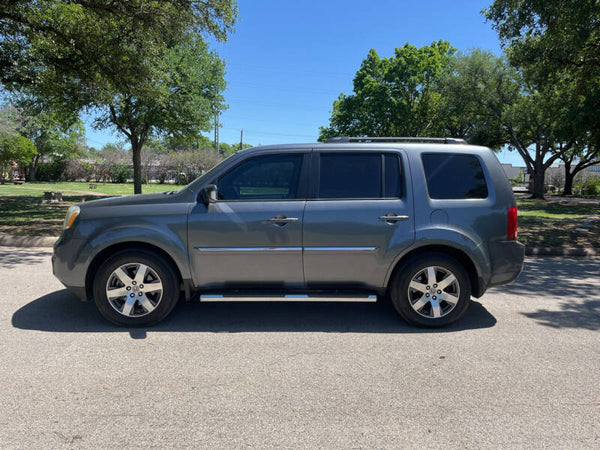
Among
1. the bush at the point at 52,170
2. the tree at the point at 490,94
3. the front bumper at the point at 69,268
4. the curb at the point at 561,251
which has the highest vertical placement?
the tree at the point at 490,94

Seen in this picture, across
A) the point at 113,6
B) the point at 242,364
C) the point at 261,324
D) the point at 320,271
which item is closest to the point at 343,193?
the point at 320,271

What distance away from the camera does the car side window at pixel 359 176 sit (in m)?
4.45

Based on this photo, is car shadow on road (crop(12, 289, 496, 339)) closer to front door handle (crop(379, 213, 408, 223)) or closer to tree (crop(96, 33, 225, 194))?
front door handle (crop(379, 213, 408, 223))

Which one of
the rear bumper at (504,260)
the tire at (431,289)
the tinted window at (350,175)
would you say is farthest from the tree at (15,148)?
the rear bumper at (504,260)

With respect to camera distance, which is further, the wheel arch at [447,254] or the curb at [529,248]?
the curb at [529,248]

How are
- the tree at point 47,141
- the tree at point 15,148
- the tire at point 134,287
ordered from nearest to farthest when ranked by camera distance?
the tire at point 134,287
the tree at point 15,148
the tree at point 47,141

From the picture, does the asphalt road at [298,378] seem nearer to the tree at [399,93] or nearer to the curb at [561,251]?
the curb at [561,251]

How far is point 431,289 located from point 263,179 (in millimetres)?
2078

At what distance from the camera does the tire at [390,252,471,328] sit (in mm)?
4340

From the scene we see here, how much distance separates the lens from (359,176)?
449 centimetres

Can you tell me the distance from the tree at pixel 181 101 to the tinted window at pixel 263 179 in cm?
1633

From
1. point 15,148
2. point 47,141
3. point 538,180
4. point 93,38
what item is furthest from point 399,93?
point 47,141

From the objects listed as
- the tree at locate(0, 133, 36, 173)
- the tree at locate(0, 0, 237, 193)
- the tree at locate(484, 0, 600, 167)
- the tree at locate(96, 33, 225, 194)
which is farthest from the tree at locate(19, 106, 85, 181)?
the tree at locate(484, 0, 600, 167)

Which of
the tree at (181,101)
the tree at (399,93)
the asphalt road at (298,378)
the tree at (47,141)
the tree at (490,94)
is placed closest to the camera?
the asphalt road at (298,378)
